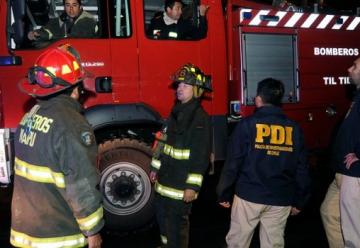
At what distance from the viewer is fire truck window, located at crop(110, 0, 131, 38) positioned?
5.02 metres

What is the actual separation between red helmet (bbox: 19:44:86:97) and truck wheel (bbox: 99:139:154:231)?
7.68ft

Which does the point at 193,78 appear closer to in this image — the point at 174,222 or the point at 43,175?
the point at 174,222

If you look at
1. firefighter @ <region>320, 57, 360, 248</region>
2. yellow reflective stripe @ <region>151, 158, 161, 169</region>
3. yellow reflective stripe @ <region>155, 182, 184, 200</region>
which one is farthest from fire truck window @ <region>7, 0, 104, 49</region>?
firefighter @ <region>320, 57, 360, 248</region>

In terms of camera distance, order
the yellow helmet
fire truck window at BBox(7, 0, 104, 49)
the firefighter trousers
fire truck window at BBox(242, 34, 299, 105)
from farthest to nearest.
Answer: fire truck window at BBox(242, 34, 299, 105) → fire truck window at BBox(7, 0, 104, 49) → the firefighter trousers → the yellow helmet

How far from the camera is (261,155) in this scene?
11.5ft

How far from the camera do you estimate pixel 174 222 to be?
3.94 metres

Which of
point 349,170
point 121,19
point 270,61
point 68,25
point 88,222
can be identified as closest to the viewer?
point 88,222

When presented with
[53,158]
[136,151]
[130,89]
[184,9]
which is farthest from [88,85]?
[53,158]

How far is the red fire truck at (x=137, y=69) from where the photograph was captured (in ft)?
15.9

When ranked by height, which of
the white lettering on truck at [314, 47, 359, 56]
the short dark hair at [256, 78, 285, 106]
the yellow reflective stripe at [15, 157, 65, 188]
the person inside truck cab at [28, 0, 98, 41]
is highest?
the person inside truck cab at [28, 0, 98, 41]

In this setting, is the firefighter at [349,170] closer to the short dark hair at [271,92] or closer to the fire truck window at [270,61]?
the short dark hair at [271,92]

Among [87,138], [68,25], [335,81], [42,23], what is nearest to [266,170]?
[87,138]

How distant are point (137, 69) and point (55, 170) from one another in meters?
2.74

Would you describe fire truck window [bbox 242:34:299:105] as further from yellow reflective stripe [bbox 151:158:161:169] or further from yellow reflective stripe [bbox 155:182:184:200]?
yellow reflective stripe [bbox 155:182:184:200]
